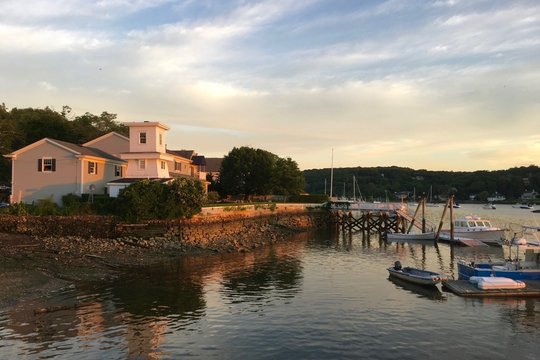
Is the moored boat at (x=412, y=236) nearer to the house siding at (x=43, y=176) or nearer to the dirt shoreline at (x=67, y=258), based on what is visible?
the dirt shoreline at (x=67, y=258)

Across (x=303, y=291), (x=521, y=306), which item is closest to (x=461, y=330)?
(x=521, y=306)

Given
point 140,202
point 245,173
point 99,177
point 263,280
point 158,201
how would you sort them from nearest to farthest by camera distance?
point 263,280 < point 140,202 < point 158,201 < point 99,177 < point 245,173

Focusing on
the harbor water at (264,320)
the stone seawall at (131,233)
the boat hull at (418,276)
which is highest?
the stone seawall at (131,233)

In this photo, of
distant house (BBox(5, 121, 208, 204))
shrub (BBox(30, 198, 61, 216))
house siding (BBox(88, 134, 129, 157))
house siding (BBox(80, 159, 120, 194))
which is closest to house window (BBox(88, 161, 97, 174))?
distant house (BBox(5, 121, 208, 204))

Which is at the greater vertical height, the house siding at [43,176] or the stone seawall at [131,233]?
the house siding at [43,176]

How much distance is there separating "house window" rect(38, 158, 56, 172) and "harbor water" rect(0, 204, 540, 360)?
2376cm

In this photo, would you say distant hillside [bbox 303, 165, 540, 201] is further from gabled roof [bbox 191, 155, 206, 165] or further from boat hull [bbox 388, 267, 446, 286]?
boat hull [bbox 388, 267, 446, 286]

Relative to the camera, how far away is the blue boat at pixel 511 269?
26.6 meters

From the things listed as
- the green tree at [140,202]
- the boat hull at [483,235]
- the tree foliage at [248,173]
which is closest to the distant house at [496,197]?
the tree foliage at [248,173]

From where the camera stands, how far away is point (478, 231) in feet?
168

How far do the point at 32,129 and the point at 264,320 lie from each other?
60.0 m

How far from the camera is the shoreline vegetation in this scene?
25906 millimetres

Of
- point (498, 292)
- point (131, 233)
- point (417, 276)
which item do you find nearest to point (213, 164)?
point (131, 233)

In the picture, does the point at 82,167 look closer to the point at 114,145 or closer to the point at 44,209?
the point at 44,209
